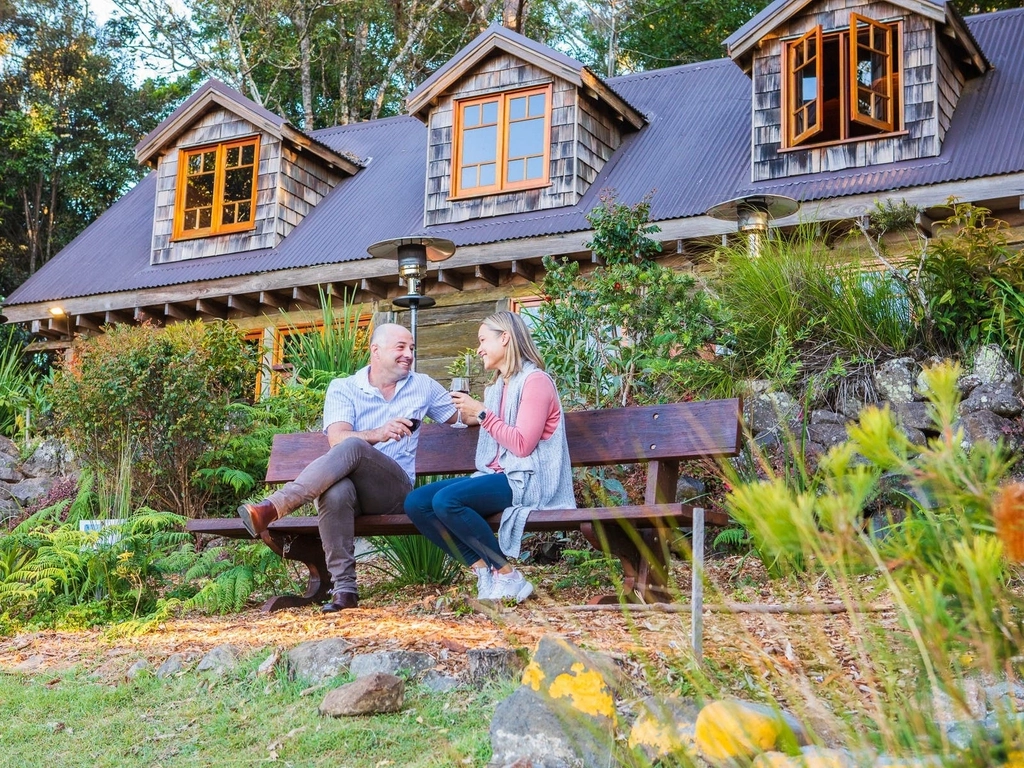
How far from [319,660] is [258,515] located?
1.06 metres

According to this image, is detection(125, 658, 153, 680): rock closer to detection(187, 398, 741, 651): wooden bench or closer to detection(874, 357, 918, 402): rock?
detection(187, 398, 741, 651): wooden bench

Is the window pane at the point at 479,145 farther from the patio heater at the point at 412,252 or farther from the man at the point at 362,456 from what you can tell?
the man at the point at 362,456

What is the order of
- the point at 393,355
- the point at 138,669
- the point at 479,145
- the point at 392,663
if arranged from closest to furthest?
1. the point at 392,663
2. the point at 138,669
3. the point at 393,355
4. the point at 479,145

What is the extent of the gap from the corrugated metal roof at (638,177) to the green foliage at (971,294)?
2.87 m

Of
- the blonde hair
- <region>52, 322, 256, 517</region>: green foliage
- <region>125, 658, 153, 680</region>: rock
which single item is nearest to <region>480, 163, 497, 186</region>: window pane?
<region>52, 322, 256, 517</region>: green foliage

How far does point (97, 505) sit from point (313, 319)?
4430 mm

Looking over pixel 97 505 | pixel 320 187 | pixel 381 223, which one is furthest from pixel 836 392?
pixel 320 187

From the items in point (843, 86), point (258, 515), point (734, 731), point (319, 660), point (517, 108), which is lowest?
point (319, 660)

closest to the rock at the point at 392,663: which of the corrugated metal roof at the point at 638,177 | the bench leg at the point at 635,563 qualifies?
the bench leg at the point at 635,563

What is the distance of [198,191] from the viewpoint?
14.2 meters

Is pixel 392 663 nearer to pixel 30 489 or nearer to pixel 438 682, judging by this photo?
pixel 438 682

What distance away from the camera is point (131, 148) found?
70.5 feet

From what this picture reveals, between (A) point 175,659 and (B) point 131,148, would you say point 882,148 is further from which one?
(B) point 131,148

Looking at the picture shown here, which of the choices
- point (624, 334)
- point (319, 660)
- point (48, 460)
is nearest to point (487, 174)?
point (48, 460)
